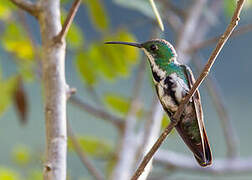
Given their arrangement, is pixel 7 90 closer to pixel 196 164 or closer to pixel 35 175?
pixel 35 175

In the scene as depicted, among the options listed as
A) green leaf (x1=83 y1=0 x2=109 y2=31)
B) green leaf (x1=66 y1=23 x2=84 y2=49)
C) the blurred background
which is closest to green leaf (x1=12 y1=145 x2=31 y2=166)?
the blurred background

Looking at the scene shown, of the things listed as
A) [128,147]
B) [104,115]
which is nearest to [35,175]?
[104,115]

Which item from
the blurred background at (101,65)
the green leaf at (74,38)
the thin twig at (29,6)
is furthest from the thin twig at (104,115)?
the thin twig at (29,6)

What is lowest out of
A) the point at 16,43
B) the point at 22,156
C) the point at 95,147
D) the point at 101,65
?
the point at 22,156

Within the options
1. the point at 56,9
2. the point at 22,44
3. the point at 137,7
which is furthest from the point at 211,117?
the point at 56,9

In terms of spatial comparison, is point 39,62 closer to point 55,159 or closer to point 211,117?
point 55,159

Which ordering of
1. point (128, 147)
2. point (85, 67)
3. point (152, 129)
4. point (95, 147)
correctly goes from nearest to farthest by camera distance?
1. point (152, 129)
2. point (85, 67)
3. point (128, 147)
4. point (95, 147)

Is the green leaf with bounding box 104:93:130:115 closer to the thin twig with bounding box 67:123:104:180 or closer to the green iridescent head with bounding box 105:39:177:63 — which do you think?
the thin twig with bounding box 67:123:104:180
